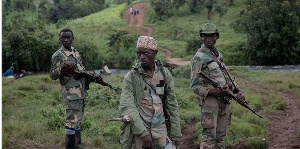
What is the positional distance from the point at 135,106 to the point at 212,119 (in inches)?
55.9

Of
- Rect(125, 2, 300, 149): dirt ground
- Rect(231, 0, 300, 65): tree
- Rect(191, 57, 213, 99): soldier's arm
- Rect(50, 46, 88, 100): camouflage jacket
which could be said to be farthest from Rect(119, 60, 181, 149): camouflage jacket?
Rect(231, 0, 300, 65): tree

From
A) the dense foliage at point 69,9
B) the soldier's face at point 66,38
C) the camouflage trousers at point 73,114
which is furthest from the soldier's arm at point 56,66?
the dense foliage at point 69,9

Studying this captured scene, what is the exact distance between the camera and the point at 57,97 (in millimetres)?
10320

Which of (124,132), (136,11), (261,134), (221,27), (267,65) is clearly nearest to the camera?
(124,132)

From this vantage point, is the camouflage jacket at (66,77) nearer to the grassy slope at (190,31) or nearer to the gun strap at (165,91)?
the gun strap at (165,91)

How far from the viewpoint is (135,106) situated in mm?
3439

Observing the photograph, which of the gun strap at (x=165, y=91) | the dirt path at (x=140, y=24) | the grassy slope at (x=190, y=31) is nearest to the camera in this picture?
the gun strap at (x=165, y=91)

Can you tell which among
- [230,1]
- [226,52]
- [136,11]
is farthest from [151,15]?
[226,52]

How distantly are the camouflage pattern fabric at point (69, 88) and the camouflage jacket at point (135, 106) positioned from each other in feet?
5.41

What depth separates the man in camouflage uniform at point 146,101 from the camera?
3.39 metres

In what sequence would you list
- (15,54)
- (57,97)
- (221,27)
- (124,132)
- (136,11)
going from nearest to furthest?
(124,132) → (57,97) → (15,54) → (221,27) → (136,11)

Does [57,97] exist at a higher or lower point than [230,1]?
lower

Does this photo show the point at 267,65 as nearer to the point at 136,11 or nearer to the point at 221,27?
the point at 221,27

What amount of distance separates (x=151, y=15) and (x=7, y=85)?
109ft
